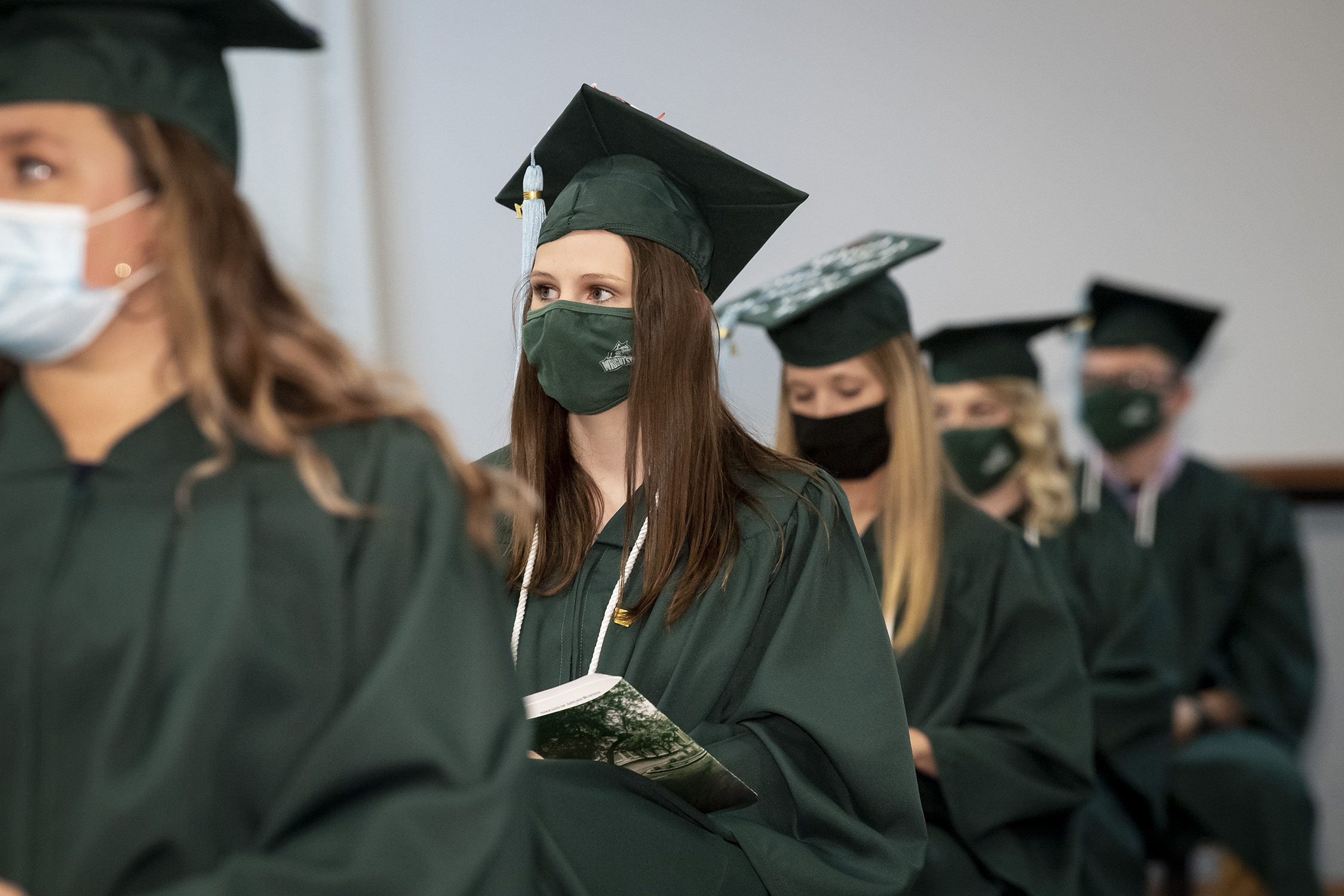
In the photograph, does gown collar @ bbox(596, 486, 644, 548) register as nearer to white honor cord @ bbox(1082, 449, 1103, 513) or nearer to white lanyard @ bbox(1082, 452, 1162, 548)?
white honor cord @ bbox(1082, 449, 1103, 513)

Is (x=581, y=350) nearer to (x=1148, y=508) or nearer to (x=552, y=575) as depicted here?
(x=552, y=575)

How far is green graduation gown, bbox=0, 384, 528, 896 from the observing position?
123cm

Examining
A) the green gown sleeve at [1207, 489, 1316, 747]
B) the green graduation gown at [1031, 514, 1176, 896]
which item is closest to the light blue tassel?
the green graduation gown at [1031, 514, 1176, 896]

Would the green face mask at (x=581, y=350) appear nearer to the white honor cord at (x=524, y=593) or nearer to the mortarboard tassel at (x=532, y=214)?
the mortarboard tassel at (x=532, y=214)

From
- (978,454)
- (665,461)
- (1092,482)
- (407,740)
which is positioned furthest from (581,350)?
(1092,482)

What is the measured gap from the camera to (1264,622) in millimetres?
5016

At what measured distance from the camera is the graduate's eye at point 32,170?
1.29 metres

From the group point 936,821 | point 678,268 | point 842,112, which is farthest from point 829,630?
point 842,112

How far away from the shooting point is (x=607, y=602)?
232 cm

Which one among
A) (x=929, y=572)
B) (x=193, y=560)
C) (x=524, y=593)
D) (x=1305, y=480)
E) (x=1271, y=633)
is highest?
(x=193, y=560)

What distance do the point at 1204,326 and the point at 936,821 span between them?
2977mm

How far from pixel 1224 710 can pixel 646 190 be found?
→ 364 centimetres

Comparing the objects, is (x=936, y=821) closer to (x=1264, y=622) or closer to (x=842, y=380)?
(x=842, y=380)

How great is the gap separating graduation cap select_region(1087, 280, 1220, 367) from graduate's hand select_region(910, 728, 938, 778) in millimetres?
2661
